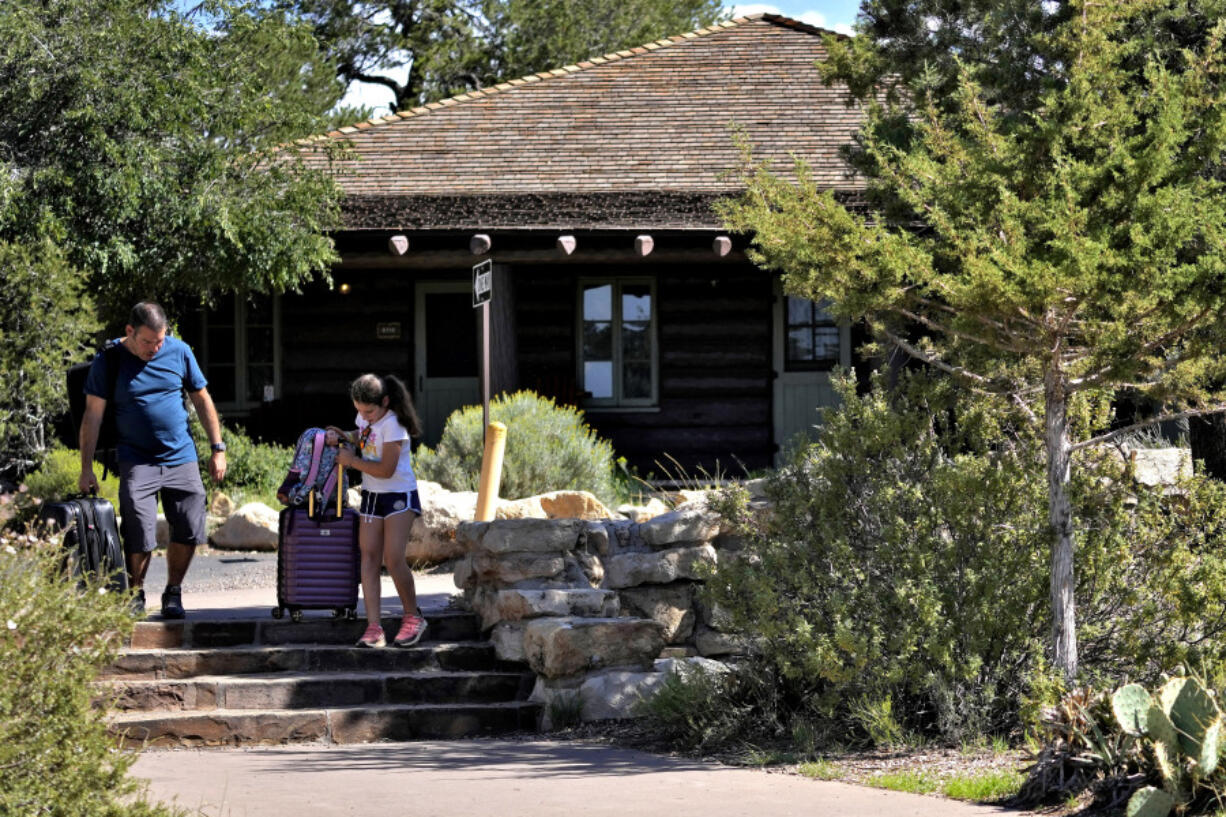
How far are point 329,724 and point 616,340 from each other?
37.7ft

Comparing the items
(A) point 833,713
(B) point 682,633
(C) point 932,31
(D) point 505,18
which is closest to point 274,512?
(B) point 682,633

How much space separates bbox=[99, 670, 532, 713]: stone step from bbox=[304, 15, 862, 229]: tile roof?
8.73 metres

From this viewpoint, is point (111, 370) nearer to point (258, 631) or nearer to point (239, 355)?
point (258, 631)

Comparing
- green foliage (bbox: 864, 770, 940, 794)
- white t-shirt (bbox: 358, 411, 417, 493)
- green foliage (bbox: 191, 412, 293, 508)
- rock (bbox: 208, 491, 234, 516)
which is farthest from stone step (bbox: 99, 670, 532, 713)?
green foliage (bbox: 191, 412, 293, 508)

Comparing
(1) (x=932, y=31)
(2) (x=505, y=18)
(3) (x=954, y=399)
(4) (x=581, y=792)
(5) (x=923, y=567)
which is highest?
(2) (x=505, y=18)

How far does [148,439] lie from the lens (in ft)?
28.1

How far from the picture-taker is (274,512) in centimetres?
1407

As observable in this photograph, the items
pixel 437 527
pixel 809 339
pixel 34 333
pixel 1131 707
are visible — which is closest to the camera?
pixel 1131 707

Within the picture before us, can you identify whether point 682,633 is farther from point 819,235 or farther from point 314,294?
point 314,294

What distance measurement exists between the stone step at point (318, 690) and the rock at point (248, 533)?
5388 mm

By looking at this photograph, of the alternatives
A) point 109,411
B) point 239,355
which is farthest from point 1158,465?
point 239,355

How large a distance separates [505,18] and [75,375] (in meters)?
23.4

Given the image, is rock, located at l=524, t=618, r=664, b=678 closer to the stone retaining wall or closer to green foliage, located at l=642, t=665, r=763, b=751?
the stone retaining wall

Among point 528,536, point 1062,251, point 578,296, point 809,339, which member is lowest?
point 528,536
